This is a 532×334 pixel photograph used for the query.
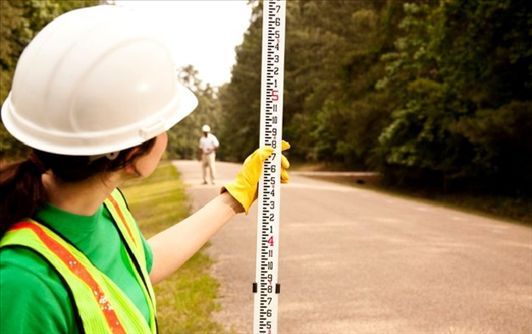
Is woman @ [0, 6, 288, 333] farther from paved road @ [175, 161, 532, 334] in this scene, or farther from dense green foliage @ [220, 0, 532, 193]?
dense green foliage @ [220, 0, 532, 193]

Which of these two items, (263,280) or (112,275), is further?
(263,280)

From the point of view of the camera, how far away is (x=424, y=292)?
5844mm

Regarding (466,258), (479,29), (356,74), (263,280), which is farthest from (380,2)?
(263,280)

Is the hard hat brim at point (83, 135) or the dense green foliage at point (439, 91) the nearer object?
the hard hat brim at point (83, 135)

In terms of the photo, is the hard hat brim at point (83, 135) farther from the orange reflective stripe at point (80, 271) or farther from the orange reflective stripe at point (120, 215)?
the orange reflective stripe at point (120, 215)

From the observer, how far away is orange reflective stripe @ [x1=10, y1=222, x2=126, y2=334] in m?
1.22

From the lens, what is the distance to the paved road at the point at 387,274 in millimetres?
4977

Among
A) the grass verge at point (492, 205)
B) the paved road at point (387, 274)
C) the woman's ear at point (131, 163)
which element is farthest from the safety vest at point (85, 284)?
the grass verge at point (492, 205)

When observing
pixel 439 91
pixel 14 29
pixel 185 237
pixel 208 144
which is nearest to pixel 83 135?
pixel 185 237

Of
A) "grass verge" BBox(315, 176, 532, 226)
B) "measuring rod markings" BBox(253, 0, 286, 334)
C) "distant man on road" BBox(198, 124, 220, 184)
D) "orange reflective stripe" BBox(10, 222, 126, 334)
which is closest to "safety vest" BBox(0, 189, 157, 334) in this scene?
"orange reflective stripe" BBox(10, 222, 126, 334)

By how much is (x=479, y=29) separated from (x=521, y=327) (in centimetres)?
1108

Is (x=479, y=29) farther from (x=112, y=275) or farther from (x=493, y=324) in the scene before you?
(x=112, y=275)

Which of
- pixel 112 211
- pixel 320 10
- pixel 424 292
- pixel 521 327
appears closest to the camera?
pixel 112 211

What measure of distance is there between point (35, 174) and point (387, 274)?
570cm
